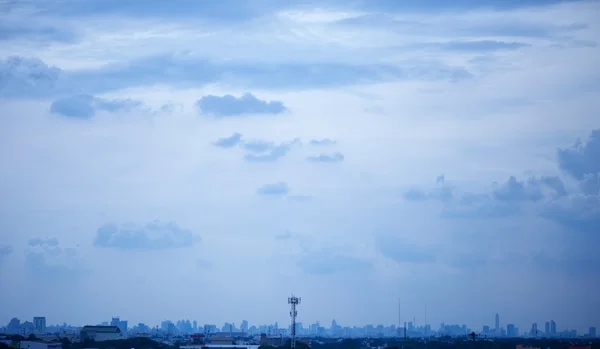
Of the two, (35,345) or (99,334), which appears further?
(99,334)

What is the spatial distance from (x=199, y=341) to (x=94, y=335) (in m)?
24.7

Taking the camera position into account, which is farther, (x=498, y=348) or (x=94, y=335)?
(x=94, y=335)

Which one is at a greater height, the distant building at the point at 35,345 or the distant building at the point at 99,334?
the distant building at the point at 99,334

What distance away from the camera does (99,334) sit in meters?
165

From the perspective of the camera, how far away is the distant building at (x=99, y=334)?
163 m

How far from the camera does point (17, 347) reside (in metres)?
119

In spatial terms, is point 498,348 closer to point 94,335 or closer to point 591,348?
point 591,348

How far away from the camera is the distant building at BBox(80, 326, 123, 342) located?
162625 millimetres

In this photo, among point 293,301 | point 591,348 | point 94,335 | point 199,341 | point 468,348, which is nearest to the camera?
point 591,348

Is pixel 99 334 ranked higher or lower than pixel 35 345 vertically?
higher

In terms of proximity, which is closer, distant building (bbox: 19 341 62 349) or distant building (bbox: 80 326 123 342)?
distant building (bbox: 19 341 62 349)

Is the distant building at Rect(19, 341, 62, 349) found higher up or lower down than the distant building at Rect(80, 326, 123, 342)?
lower down

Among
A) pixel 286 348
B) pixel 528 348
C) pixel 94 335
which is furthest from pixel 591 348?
pixel 94 335

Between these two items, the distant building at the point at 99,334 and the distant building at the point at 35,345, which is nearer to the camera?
the distant building at the point at 35,345
